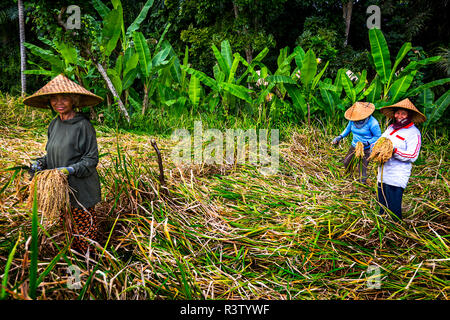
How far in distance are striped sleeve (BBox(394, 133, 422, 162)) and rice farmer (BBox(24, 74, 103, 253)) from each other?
2.00m

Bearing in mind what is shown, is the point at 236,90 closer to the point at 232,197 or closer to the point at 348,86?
the point at 348,86

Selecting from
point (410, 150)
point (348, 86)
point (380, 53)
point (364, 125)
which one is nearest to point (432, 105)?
point (380, 53)

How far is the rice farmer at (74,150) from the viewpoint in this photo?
1591 mm

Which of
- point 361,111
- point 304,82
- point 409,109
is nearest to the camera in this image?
point 409,109

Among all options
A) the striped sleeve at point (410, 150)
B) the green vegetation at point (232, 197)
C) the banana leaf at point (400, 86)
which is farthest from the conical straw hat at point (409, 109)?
the banana leaf at point (400, 86)

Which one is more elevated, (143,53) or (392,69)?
(143,53)

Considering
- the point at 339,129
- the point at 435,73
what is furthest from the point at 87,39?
the point at 435,73

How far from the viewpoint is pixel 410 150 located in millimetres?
2043

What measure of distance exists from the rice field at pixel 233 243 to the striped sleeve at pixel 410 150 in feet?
1.30

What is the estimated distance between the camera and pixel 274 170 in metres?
3.15

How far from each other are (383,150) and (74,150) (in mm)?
1960

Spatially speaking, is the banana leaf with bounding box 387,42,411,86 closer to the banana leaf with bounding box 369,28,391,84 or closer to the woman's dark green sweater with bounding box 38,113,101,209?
the banana leaf with bounding box 369,28,391,84

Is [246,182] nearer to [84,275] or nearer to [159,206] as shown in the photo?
[159,206]

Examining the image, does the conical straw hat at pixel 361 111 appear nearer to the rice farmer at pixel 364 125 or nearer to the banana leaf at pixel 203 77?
the rice farmer at pixel 364 125
